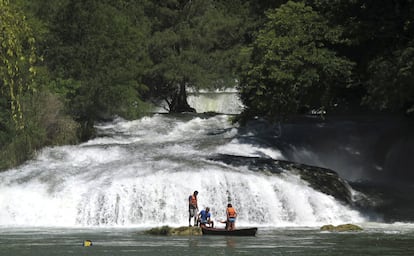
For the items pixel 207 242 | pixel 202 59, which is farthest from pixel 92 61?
pixel 207 242

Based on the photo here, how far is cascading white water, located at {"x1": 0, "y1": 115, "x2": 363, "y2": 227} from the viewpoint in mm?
39938

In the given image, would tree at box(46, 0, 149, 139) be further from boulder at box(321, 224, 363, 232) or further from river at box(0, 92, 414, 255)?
boulder at box(321, 224, 363, 232)

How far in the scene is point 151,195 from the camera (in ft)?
133

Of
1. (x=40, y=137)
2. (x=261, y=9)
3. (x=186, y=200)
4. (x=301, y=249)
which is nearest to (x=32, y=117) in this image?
(x=40, y=137)

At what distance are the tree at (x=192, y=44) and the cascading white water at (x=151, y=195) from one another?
85.8 ft

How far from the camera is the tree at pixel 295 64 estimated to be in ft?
144

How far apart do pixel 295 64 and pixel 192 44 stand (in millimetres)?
30212

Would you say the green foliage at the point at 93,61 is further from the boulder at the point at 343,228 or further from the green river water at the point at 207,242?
the boulder at the point at 343,228

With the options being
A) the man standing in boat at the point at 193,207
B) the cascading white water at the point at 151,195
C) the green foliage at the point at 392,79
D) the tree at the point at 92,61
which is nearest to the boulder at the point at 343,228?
the cascading white water at the point at 151,195

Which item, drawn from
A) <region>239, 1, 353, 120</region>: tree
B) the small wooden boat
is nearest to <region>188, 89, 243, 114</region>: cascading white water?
<region>239, 1, 353, 120</region>: tree

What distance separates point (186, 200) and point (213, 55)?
3424 centimetres

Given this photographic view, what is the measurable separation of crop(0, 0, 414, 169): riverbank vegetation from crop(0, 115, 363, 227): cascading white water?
346cm

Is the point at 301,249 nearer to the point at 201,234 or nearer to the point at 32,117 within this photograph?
the point at 201,234

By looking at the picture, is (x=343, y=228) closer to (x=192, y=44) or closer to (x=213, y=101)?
(x=192, y=44)
